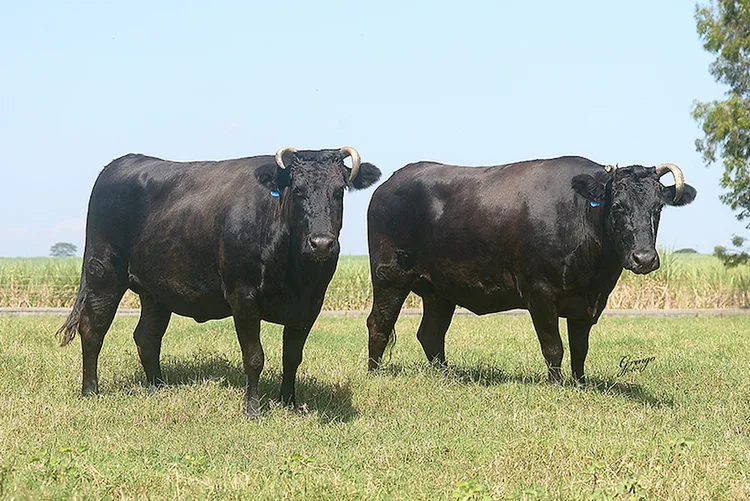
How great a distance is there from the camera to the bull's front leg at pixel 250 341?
23.5 feet

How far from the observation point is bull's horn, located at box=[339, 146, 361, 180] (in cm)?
697

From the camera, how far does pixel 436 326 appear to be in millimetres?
9789

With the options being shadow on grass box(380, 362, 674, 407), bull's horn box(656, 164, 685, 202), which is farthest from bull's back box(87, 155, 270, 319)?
bull's horn box(656, 164, 685, 202)

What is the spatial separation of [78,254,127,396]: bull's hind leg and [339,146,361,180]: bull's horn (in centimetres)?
283

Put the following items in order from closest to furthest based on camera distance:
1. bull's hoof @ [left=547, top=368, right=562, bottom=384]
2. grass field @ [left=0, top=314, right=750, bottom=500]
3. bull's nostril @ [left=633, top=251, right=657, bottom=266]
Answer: grass field @ [left=0, top=314, right=750, bottom=500]
bull's nostril @ [left=633, top=251, right=657, bottom=266]
bull's hoof @ [left=547, top=368, right=562, bottom=384]

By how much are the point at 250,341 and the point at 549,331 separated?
2954mm

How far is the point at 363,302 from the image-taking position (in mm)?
21766

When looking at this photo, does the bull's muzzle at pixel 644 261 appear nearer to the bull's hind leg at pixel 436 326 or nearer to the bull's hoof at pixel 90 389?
the bull's hind leg at pixel 436 326

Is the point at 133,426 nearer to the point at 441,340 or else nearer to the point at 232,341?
the point at 441,340

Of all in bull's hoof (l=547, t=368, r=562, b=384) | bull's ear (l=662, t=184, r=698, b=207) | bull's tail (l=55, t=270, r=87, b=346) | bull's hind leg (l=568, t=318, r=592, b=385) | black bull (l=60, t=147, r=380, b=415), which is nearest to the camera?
black bull (l=60, t=147, r=380, b=415)

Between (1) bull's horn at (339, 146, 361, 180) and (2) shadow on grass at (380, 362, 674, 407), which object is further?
(2) shadow on grass at (380, 362, 674, 407)

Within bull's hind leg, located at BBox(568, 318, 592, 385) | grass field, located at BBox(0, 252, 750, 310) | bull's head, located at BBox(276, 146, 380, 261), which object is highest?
bull's head, located at BBox(276, 146, 380, 261)

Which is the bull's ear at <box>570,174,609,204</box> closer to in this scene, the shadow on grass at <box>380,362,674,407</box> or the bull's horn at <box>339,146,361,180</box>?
the shadow on grass at <box>380,362,674,407</box>

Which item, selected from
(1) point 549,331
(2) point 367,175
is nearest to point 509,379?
(1) point 549,331
